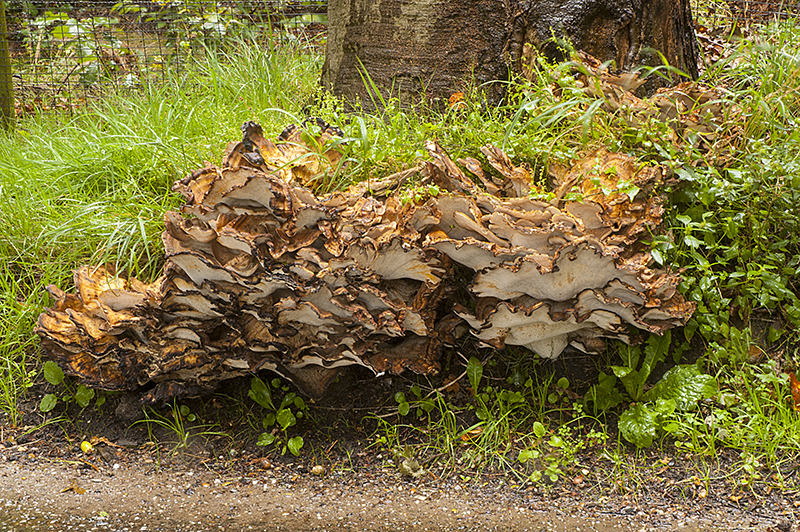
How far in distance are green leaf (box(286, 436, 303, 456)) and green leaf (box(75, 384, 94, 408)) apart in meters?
0.96

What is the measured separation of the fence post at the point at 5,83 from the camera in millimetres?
4812

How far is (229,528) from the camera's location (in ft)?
6.39

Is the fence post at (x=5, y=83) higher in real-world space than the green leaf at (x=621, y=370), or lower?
higher

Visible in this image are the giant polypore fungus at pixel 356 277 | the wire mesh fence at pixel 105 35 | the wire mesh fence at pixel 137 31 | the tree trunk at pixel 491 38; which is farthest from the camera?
the wire mesh fence at pixel 105 35

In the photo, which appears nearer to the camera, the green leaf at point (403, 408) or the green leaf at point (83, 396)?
the green leaf at point (403, 408)

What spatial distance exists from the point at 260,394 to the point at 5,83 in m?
4.21

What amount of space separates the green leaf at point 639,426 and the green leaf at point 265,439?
1428 mm

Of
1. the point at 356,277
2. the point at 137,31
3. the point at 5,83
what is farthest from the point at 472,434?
the point at 137,31

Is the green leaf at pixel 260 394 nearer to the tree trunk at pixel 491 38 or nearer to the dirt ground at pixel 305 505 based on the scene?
the dirt ground at pixel 305 505

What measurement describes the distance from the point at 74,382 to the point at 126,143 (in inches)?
50.0

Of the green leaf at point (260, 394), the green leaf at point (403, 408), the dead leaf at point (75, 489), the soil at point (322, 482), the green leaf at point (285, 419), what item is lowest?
the dead leaf at point (75, 489)

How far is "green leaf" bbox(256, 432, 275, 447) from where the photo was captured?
2371 mm

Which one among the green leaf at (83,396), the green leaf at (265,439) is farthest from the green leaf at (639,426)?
the green leaf at (83,396)

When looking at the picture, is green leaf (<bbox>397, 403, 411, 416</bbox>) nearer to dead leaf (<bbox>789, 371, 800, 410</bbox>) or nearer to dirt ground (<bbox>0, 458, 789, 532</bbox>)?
dirt ground (<bbox>0, 458, 789, 532</bbox>)
